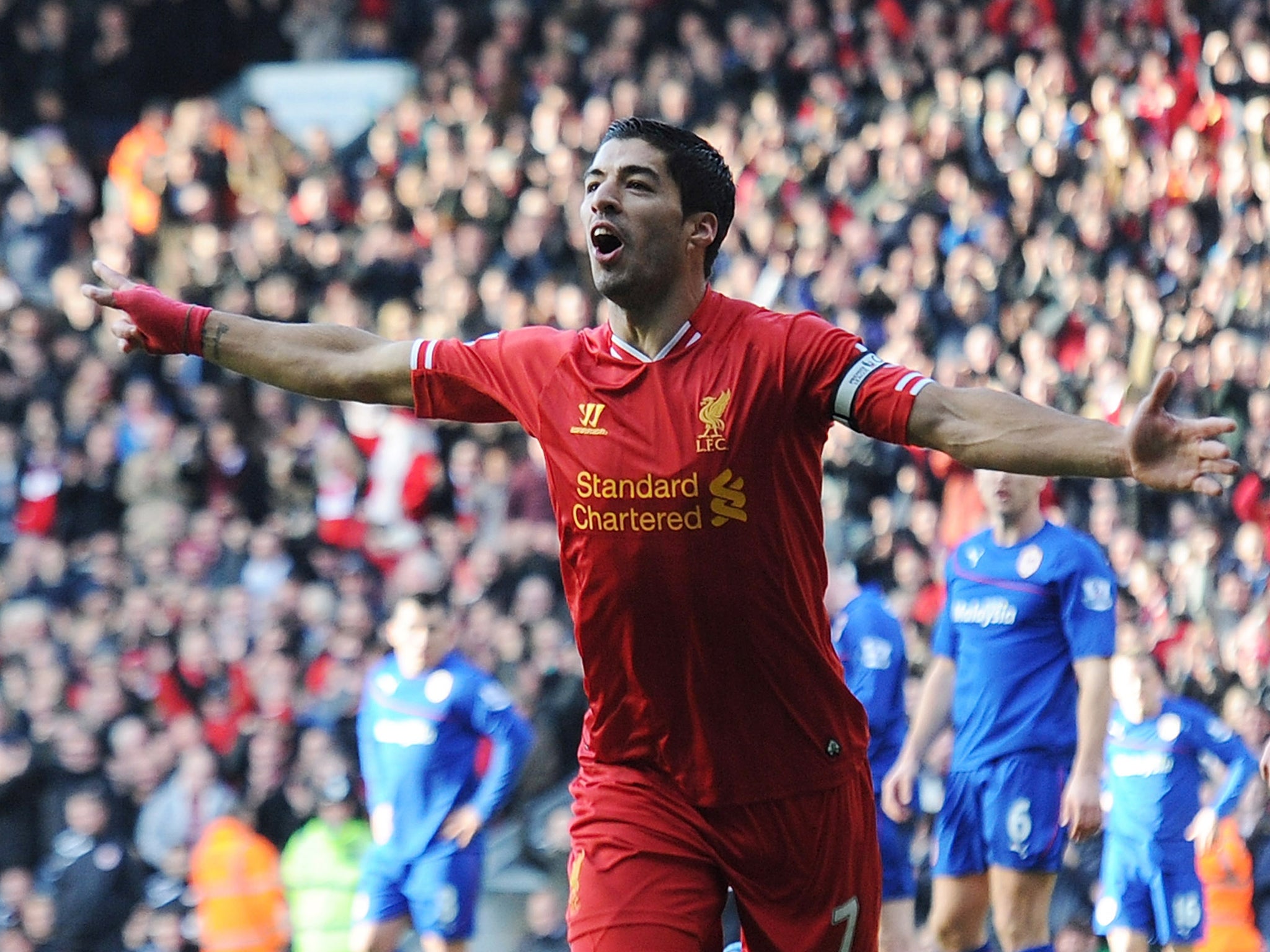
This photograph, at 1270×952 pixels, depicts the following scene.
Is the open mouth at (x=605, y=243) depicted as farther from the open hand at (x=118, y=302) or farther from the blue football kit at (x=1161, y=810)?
the blue football kit at (x=1161, y=810)

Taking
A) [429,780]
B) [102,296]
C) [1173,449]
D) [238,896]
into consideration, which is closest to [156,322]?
[102,296]

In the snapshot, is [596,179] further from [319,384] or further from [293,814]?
[293,814]

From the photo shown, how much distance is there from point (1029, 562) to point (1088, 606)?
314 millimetres

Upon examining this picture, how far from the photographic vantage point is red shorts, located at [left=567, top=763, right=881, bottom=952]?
4812mm

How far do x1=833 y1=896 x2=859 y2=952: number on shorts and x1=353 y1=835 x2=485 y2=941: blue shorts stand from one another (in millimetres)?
4541

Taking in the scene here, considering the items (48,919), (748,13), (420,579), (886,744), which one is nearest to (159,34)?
(748,13)

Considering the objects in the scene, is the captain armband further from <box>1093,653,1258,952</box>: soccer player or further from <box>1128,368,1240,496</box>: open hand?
<box>1093,653,1258,952</box>: soccer player

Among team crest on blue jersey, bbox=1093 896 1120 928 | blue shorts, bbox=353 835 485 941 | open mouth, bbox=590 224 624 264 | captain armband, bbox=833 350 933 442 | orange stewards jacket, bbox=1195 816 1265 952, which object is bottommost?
orange stewards jacket, bbox=1195 816 1265 952

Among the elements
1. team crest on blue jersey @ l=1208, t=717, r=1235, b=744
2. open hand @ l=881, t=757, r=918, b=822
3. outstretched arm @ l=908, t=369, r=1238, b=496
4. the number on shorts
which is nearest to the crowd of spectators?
team crest on blue jersey @ l=1208, t=717, r=1235, b=744

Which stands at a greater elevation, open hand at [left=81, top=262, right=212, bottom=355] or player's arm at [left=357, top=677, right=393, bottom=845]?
open hand at [left=81, top=262, right=212, bottom=355]

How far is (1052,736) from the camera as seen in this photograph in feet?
26.8

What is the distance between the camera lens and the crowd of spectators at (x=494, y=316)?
37.8 ft

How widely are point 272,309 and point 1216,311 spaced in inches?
258

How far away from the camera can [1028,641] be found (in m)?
8.16
